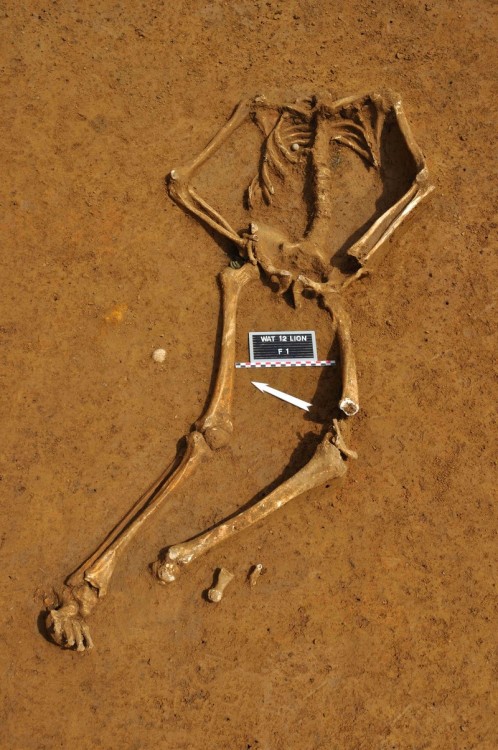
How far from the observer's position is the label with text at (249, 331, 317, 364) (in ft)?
14.5

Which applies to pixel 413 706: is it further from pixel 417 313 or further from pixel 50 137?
pixel 50 137

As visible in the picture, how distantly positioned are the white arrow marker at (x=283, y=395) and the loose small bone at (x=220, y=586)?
1.23 m

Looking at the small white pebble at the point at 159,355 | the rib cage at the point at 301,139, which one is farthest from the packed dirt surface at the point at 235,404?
the rib cage at the point at 301,139

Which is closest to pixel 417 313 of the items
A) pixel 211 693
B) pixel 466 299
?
pixel 466 299

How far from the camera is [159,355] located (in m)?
4.32

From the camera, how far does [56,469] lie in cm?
395

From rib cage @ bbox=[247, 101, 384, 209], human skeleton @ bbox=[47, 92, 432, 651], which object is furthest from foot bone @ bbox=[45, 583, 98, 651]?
rib cage @ bbox=[247, 101, 384, 209]

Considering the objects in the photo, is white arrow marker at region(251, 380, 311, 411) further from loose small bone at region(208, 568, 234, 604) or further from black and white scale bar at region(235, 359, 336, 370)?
loose small bone at region(208, 568, 234, 604)

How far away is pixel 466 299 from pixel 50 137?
139 inches

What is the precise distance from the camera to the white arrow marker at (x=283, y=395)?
4281 millimetres

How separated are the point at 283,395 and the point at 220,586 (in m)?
1.36

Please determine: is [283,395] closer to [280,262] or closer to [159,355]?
[159,355]

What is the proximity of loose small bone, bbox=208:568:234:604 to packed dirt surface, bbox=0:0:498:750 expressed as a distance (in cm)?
6

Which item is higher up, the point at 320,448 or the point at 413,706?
the point at 320,448
